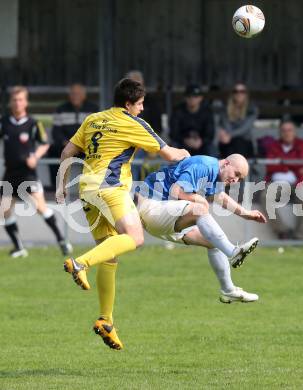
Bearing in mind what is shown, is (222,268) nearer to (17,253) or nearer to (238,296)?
(238,296)

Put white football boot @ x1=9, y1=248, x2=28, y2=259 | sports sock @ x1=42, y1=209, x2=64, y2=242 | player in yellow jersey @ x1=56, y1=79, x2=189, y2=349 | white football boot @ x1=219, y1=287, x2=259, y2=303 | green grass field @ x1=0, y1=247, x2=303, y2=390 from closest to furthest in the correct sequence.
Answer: green grass field @ x1=0, y1=247, x2=303, y2=390 < player in yellow jersey @ x1=56, y1=79, x2=189, y2=349 < white football boot @ x1=219, y1=287, x2=259, y2=303 < sports sock @ x1=42, y1=209, x2=64, y2=242 < white football boot @ x1=9, y1=248, x2=28, y2=259

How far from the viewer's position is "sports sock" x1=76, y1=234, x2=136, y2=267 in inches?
322

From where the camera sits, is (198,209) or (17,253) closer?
(198,209)

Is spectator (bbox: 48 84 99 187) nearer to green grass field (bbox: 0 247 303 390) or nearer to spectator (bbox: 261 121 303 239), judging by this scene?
green grass field (bbox: 0 247 303 390)

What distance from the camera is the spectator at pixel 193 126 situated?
1546 centimetres

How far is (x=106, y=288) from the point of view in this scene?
8.79 m

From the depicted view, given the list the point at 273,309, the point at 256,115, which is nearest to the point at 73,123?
the point at 256,115

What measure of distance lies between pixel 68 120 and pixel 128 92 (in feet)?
23.9

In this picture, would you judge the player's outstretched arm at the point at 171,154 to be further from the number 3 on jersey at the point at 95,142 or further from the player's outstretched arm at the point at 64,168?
the player's outstretched arm at the point at 64,168

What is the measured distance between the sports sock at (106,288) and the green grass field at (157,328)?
1.29 ft

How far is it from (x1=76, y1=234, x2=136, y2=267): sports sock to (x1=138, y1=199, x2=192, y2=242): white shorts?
488 millimetres

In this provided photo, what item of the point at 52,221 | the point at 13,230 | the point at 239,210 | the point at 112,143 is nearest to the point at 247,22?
the point at 239,210

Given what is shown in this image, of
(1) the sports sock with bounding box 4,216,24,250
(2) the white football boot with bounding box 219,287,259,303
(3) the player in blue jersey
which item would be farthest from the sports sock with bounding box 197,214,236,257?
(1) the sports sock with bounding box 4,216,24,250

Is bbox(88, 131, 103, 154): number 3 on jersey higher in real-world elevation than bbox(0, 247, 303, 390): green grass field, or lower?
higher
